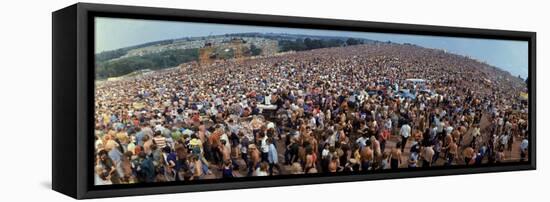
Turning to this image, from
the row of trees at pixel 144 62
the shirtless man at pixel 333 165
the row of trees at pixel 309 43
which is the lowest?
the shirtless man at pixel 333 165

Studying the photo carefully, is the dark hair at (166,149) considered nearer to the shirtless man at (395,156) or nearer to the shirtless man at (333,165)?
the shirtless man at (333,165)

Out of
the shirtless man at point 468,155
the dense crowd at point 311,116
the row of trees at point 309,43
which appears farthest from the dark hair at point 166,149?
the shirtless man at point 468,155

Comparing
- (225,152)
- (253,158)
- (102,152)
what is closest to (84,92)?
(102,152)

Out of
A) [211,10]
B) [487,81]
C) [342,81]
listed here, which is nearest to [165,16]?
[211,10]

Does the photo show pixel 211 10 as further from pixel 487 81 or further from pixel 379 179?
pixel 487 81

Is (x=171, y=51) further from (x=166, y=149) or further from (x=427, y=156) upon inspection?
(x=427, y=156)

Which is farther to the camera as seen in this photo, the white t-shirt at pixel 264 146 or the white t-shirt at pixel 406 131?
the white t-shirt at pixel 406 131
